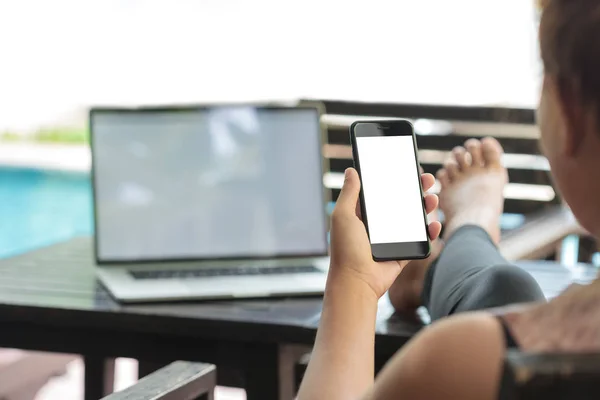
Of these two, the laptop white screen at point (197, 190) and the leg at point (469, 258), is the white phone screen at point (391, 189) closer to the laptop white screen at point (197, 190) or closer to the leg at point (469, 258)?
the leg at point (469, 258)

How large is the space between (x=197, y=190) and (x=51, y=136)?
7.29 m

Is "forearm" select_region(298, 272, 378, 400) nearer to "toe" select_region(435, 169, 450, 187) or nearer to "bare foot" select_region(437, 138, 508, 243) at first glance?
"bare foot" select_region(437, 138, 508, 243)

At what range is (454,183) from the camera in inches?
65.5

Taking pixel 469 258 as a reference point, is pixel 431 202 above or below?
above

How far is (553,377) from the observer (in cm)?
47

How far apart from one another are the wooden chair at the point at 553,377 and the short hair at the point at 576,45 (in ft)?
0.47

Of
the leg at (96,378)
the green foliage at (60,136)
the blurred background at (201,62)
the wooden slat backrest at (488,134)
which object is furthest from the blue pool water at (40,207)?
the leg at (96,378)

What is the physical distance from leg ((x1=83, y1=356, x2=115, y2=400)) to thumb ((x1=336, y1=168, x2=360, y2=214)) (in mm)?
1086

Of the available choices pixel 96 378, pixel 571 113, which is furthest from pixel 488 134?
pixel 571 113

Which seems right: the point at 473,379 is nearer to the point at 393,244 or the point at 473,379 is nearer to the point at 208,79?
the point at 393,244

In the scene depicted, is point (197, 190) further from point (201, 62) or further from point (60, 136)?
point (60, 136)

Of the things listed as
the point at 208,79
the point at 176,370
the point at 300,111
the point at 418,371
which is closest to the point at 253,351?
the point at 176,370

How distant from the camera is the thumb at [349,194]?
0.92m

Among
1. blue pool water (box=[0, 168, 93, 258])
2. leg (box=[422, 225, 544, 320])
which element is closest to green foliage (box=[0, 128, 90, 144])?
blue pool water (box=[0, 168, 93, 258])
